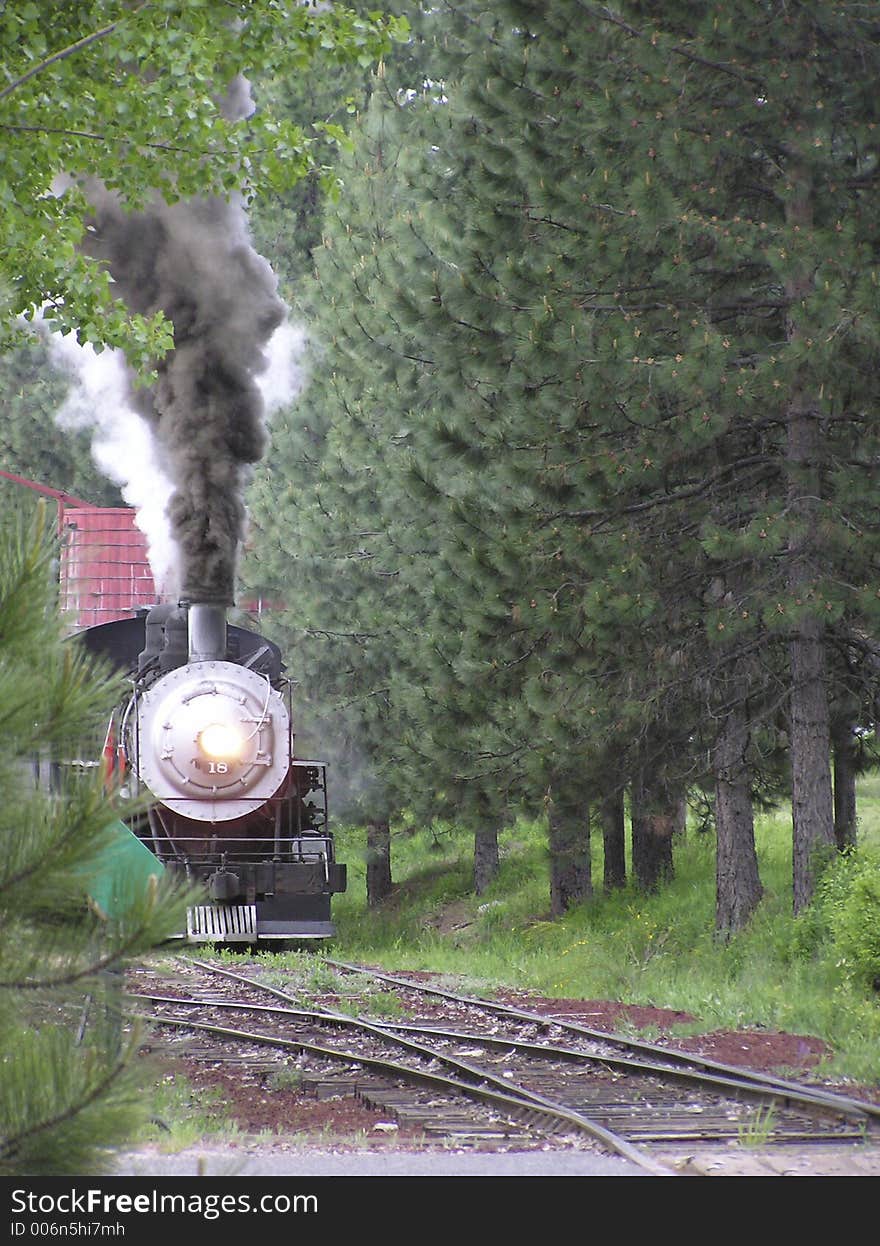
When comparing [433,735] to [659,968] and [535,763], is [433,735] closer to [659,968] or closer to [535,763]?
[535,763]

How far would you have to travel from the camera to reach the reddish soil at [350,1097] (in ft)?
24.0

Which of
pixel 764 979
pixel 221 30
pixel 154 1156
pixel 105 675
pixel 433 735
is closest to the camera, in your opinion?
pixel 105 675

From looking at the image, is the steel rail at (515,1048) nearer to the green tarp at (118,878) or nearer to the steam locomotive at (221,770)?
the steam locomotive at (221,770)

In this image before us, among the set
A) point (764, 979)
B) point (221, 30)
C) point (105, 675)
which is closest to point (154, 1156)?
point (105, 675)

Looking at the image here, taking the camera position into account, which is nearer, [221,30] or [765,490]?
[221,30]

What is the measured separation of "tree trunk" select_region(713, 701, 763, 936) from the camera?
14.5 m

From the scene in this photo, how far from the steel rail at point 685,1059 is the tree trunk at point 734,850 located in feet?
10.2

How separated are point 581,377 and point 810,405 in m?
2.09

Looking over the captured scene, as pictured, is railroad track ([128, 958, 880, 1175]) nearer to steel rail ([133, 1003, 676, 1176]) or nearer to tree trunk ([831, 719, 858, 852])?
steel rail ([133, 1003, 676, 1176])

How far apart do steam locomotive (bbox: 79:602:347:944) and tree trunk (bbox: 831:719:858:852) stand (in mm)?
5674

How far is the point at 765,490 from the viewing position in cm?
1385

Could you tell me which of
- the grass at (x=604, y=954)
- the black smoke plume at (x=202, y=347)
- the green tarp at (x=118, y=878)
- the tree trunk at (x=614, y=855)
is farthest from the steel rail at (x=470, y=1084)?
the tree trunk at (x=614, y=855)

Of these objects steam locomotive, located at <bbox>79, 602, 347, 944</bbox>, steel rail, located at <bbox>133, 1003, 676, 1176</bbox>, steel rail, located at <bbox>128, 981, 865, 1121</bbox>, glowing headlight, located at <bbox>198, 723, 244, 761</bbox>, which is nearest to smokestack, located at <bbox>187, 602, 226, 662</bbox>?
steam locomotive, located at <bbox>79, 602, 347, 944</bbox>

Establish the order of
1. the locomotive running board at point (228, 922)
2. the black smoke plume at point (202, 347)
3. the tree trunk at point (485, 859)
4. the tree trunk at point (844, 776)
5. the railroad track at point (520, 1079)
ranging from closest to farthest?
the railroad track at point (520, 1079) < the black smoke plume at point (202, 347) < the tree trunk at point (844, 776) < the locomotive running board at point (228, 922) < the tree trunk at point (485, 859)
